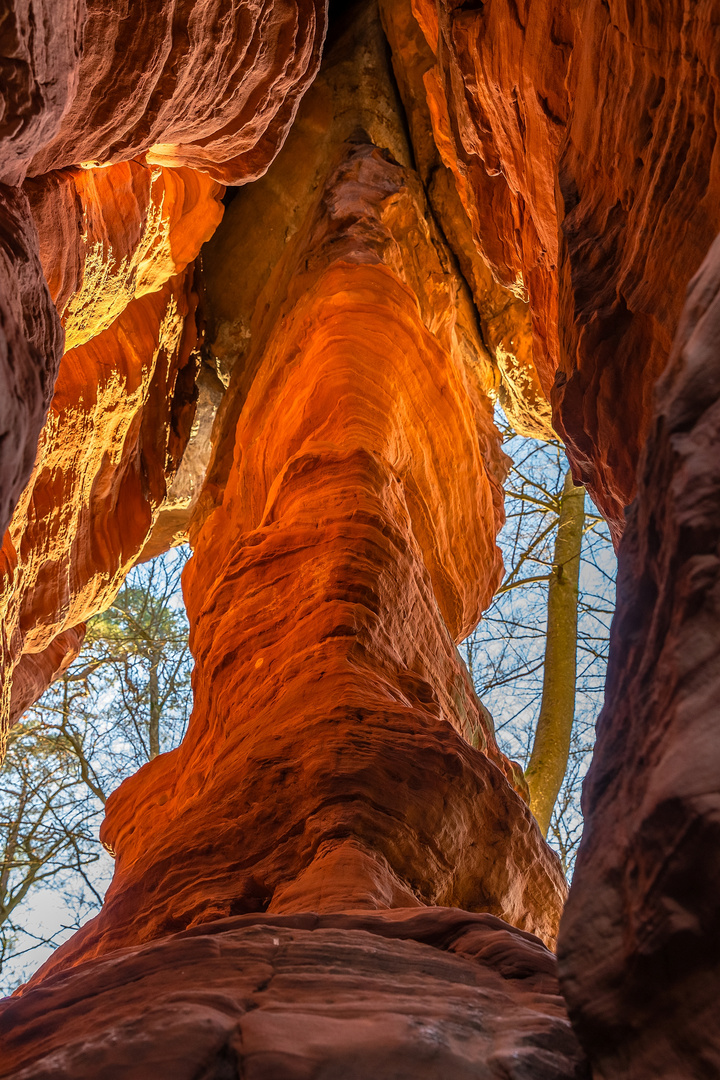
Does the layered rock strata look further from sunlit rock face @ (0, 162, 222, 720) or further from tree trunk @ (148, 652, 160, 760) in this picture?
tree trunk @ (148, 652, 160, 760)

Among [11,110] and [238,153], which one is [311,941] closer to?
[11,110]

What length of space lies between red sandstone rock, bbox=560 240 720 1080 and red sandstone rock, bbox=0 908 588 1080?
354 mm

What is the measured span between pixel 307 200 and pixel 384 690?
6062 mm

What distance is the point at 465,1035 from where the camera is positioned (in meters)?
2.27

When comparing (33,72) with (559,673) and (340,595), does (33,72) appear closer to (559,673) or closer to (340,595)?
(340,595)

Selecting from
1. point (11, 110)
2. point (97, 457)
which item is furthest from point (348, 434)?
point (11, 110)

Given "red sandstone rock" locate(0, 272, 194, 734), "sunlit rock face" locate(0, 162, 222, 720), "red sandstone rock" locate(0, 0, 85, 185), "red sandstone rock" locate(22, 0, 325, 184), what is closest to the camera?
"red sandstone rock" locate(0, 0, 85, 185)

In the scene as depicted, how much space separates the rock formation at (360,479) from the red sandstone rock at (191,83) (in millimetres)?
25

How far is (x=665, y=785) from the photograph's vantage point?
1.81m

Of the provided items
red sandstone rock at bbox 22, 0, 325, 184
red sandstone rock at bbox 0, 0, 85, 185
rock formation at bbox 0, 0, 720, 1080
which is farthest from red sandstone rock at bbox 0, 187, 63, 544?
red sandstone rock at bbox 22, 0, 325, 184

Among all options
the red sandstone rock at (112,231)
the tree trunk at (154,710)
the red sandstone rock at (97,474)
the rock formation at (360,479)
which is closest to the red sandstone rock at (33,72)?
the rock formation at (360,479)

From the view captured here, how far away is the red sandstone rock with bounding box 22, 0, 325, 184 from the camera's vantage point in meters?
4.18

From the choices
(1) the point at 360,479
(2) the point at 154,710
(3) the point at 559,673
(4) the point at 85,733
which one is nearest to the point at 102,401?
(1) the point at 360,479

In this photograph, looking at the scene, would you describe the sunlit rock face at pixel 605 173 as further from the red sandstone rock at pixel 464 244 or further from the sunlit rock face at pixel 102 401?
the red sandstone rock at pixel 464 244
